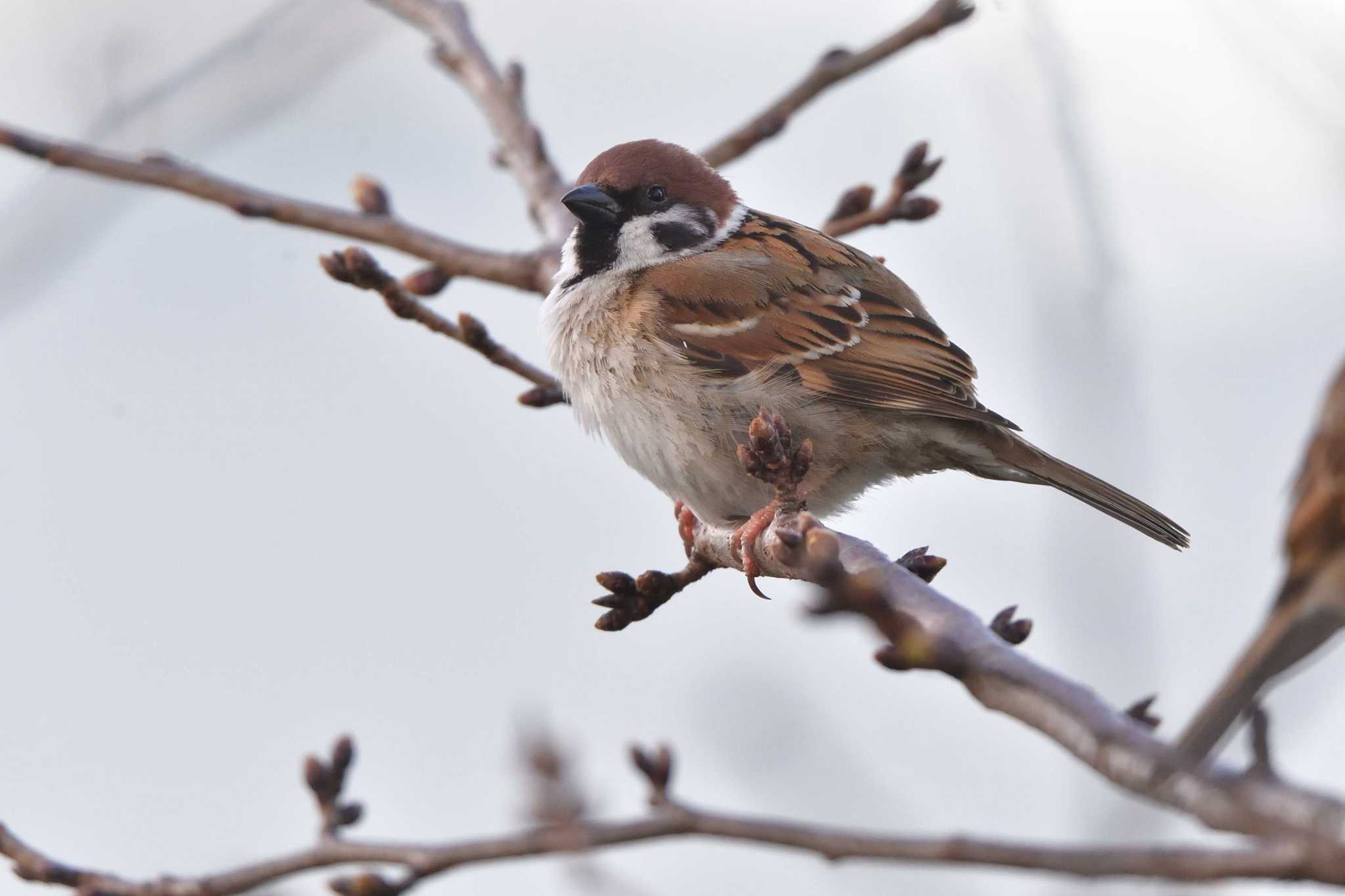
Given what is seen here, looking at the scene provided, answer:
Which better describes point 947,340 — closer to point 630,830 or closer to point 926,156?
point 926,156

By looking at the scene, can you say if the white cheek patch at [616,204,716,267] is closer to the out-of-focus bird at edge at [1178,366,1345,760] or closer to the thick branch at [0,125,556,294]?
the thick branch at [0,125,556,294]

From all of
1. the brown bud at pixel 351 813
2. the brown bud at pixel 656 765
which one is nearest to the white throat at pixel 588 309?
the brown bud at pixel 351 813

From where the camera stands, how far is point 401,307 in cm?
372

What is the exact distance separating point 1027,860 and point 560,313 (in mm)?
3158

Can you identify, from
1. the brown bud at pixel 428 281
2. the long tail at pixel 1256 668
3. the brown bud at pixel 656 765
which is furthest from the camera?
the brown bud at pixel 428 281

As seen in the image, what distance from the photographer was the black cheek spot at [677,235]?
4.52m

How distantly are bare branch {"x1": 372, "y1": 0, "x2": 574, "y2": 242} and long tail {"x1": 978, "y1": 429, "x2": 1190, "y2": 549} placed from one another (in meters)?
1.48

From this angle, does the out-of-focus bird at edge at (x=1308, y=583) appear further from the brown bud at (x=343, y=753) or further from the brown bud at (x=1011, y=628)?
the brown bud at (x=343, y=753)

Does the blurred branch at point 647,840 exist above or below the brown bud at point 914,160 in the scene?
below

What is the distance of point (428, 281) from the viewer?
4.17m

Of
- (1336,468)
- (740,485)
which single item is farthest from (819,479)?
(1336,468)

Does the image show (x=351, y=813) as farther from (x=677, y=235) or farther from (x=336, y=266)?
(x=677, y=235)

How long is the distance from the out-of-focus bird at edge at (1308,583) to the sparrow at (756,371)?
182 cm

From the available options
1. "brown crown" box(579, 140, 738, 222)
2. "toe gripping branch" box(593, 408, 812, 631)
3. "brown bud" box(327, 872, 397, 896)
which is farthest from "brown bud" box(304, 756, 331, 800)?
"brown crown" box(579, 140, 738, 222)
